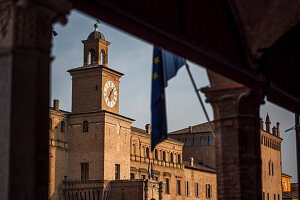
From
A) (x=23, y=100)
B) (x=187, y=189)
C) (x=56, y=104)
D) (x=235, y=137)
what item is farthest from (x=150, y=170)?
(x=23, y=100)

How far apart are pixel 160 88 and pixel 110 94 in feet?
153

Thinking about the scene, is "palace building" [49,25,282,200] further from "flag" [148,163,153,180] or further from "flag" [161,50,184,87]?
"flag" [161,50,184,87]

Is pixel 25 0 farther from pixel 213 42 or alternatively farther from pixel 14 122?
pixel 213 42

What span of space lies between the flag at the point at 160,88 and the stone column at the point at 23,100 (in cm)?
250

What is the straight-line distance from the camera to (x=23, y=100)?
4539 mm

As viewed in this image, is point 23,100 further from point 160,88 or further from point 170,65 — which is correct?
point 170,65

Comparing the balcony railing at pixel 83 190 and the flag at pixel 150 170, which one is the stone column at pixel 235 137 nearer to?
the balcony railing at pixel 83 190

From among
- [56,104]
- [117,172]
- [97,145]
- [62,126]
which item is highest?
[56,104]

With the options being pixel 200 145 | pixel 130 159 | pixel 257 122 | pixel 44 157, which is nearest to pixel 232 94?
pixel 257 122

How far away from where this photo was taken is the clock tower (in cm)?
5253

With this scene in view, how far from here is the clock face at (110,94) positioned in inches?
2096

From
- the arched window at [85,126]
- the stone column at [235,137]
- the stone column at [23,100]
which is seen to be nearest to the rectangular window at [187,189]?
the arched window at [85,126]

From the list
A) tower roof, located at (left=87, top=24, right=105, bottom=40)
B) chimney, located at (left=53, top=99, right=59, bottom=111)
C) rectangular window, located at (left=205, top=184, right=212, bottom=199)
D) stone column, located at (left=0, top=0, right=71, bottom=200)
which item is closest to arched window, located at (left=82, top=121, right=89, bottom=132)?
chimney, located at (left=53, top=99, right=59, bottom=111)

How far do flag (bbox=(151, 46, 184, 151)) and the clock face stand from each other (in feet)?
147
